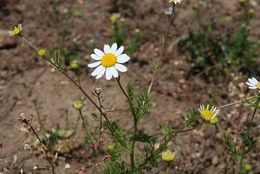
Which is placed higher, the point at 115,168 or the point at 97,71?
the point at 97,71

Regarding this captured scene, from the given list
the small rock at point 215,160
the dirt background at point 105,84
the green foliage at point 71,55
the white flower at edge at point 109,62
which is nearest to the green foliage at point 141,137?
the white flower at edge at point 109,62

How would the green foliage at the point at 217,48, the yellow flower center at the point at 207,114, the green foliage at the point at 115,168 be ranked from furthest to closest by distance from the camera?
the green foliage at the point at 217,48
the green foliage at the point at 115,168
the yellow flower center at the point at 207,114

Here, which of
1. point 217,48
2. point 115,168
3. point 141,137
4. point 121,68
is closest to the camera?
point 121,68

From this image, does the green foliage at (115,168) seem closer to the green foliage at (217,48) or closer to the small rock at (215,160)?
the small rock at (215,160)

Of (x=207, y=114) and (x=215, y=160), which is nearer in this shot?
(x=207, y=114)

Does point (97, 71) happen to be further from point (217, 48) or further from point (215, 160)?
point (217, 48)

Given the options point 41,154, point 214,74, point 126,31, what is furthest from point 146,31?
point 41,154

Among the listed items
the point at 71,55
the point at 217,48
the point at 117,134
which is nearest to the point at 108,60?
the point at 117,134
